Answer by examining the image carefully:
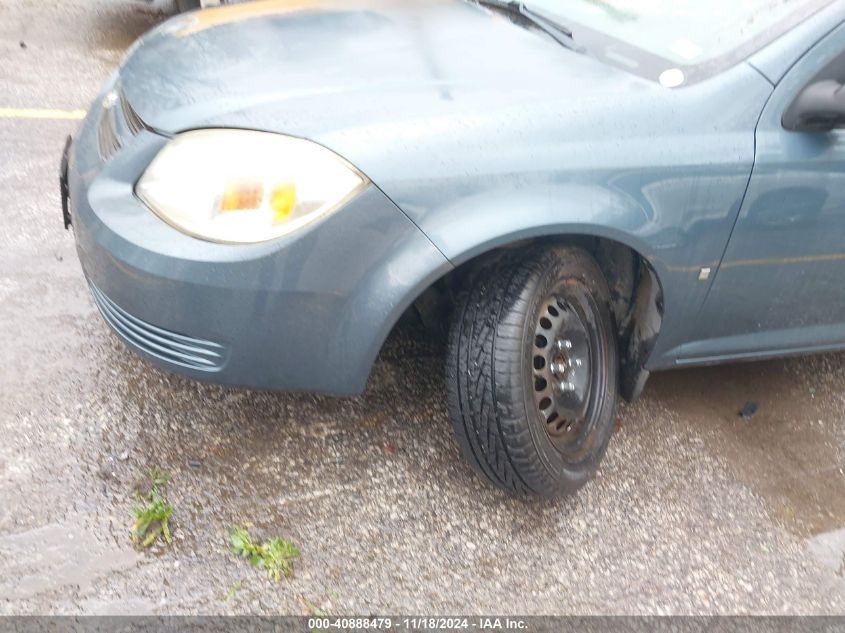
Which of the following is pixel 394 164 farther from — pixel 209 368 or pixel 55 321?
pixel 55 321

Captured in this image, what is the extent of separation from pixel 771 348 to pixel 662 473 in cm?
53

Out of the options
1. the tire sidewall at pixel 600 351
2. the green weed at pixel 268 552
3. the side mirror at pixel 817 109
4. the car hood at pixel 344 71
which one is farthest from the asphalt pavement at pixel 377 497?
the side mirror at pixel 817 109

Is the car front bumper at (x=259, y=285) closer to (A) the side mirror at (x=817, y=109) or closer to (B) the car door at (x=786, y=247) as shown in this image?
(B) the car door at (x=786, y=247)

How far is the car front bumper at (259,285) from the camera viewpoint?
1.74m

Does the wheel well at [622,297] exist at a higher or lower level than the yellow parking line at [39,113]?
higher

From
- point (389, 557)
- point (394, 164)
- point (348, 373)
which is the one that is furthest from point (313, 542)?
point (394, 164)

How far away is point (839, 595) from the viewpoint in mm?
2178

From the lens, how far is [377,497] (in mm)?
2211

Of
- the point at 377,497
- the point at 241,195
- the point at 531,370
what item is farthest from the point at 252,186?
the point at 377,497

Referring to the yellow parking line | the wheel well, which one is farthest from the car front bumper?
the yellow parking line

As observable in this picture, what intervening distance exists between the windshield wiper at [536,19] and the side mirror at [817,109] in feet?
2.08

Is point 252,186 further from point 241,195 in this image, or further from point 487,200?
point 487,200

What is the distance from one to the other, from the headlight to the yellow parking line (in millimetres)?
2846

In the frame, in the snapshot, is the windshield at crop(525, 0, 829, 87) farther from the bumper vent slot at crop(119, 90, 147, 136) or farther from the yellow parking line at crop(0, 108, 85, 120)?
the yellow parking line at crop(0, 108, 85, 120)
